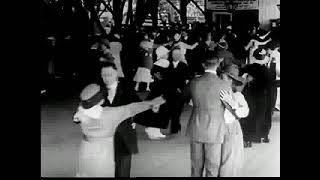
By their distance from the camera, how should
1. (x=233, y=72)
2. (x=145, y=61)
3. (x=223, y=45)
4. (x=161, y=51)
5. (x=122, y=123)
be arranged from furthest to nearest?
1. (x=161, y=51)
2. (x=145, y=61)
3. (x=223, y=45)
4. (x=233, y=72)
5. (x=122, y=123)

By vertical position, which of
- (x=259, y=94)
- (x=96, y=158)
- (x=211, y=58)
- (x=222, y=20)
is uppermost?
(x=222, y=20)

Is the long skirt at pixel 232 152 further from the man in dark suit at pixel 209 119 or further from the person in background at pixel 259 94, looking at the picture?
the person in background at pixel 259 94

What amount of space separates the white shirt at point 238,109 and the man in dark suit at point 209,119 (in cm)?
4

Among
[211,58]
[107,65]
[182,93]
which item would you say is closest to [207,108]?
[182,93]

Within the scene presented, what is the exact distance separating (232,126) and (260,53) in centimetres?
70

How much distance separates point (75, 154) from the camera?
4.47 metres

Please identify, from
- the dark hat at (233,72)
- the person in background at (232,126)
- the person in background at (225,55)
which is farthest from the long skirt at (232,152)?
the person in background at (225,55)

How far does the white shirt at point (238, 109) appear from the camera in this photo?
4367mm

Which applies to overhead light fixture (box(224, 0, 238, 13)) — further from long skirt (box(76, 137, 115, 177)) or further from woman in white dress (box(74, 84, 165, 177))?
long skirt (box(76, 137, 115, 177))

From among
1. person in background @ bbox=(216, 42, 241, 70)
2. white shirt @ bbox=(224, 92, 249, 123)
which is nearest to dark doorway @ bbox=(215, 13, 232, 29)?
person in background @ bbox=(216, 42, 241, 70)

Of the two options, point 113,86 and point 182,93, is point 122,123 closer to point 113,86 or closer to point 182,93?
point 113,86

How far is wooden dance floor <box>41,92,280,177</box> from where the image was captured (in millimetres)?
4461

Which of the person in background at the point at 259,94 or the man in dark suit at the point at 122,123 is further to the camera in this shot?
the person in background at the point at 259,94
